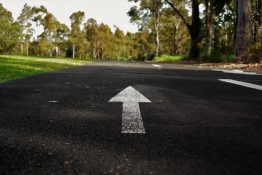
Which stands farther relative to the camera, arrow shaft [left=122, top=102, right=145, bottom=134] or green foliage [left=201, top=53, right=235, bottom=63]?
green foliage [left=201, top=53, right=235, bottom=63]

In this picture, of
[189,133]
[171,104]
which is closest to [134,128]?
[189,133]

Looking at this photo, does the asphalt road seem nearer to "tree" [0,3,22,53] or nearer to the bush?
the bush

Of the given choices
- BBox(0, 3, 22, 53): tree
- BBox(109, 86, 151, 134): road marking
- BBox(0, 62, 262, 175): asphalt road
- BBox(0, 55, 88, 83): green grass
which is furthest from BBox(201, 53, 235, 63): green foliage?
BBox(0, 3, 22, 53): tree

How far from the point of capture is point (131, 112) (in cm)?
318

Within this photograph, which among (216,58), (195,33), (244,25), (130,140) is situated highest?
(195,33)

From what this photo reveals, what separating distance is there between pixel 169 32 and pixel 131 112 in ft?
200

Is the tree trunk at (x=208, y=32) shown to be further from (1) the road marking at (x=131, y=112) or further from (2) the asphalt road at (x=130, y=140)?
(2) the asphalt road at (x=130, y=140)

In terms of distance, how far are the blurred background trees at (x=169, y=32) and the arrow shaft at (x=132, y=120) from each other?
14092 mm

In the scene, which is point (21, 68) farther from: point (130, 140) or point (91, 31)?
point (91, 31)

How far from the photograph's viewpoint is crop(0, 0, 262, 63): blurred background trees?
63.8 feet

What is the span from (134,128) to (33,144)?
784 millimetres

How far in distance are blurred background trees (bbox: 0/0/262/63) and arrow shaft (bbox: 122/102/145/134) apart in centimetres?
1409

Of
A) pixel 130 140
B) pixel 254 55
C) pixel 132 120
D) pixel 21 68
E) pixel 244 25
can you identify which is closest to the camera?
pixel 130 140

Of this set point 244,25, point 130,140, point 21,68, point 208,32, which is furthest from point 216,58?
point 130,140
